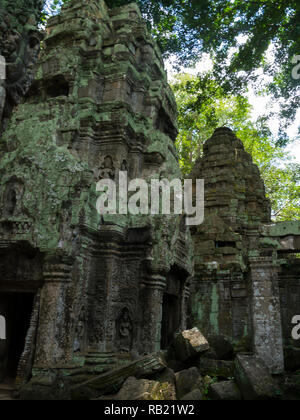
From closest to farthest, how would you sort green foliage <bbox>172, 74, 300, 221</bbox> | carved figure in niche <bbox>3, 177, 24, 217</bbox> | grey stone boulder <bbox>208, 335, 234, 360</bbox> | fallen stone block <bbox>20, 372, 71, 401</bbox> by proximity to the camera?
1. fallen stone block <bbox>20, 372, 71, 401</bbox>
2. carved figure in niche <bbox>3, 177, 24, 217</bbox>
3. grey stone boulder <bbox>208, 335, 234, 360</bbox>
4. green foliage <bbox>172, 74, 300, 221</bbox>

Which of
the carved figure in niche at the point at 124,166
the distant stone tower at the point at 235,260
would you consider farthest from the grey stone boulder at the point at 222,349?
the carved figure in niche at the point at 124,166

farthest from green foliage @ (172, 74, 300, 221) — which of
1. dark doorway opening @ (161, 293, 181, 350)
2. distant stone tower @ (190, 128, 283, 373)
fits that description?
dark doorway opening @ (161, 293, 181, 350)

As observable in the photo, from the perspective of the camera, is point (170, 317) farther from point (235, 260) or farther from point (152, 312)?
point (235, 260)

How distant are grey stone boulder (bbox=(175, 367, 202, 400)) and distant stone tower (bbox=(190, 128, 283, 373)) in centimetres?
205

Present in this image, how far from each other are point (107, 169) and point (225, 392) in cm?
461

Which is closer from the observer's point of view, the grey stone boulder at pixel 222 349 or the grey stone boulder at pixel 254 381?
the grey stone boulder at pixel 254 381

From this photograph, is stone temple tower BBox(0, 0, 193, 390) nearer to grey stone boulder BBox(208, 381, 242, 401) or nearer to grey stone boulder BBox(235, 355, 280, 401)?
grey stone boulder BBox(208, 381, 242, 401)

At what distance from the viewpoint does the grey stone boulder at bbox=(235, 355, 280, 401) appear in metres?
4.70

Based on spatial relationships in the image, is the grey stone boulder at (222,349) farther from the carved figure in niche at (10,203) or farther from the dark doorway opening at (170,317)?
the carved figure in niche at (10,203)

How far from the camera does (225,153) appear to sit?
14.0 m

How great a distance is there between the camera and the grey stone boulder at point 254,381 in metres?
4.70

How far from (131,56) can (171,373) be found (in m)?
6.87

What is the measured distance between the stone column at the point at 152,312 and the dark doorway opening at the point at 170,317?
1576mm

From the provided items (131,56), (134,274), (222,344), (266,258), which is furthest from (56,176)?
(222,344)
